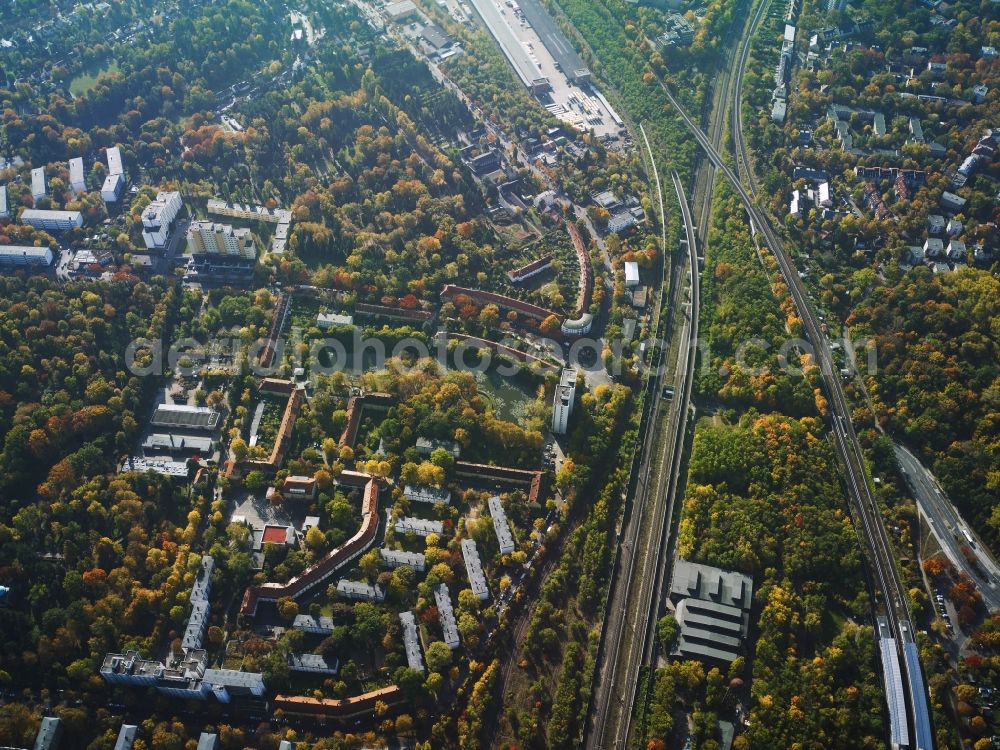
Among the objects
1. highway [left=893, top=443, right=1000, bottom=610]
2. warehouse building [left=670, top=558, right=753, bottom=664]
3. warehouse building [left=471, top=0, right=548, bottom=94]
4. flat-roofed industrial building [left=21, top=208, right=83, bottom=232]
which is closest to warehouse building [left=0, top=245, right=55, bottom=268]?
flat-roofed industrial building [left=21, top=208, right=83, bottom=232]

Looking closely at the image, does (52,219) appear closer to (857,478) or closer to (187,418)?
(187,418)

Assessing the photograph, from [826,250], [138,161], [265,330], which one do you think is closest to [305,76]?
[138,161]

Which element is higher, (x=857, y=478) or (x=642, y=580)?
A: (x=857, y=478)

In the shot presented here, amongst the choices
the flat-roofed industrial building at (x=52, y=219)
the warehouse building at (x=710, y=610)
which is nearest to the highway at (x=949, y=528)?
the warehouse building at (x=710, y=610)

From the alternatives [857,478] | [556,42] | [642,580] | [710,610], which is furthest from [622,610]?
[556,42]

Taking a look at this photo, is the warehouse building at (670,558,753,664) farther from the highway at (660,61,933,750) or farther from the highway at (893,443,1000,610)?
the highway at (893,443,1000,610)

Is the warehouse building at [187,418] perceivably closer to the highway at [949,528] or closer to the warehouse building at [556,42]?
the highway at [949,528]
